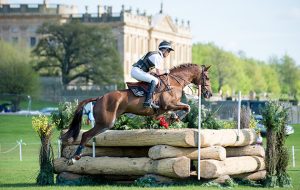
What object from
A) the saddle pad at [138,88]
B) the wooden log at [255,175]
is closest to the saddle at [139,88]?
the saddle pad at [138,88]

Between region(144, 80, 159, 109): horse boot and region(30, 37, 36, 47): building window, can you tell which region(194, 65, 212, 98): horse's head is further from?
region(30, 37, 36, 47): building window

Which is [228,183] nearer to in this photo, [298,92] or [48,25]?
[48,25]

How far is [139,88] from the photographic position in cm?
2208

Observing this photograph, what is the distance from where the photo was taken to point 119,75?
109625 mm

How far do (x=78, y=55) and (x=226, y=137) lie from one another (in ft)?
287

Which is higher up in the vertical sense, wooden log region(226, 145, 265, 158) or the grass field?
wooden log region(226, 145, 265, 158)

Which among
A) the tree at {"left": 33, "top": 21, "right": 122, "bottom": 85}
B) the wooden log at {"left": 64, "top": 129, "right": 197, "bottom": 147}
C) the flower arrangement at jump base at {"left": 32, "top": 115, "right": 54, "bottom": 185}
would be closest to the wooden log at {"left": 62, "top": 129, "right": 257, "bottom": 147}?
the wooden log at {"left": 64, "top": 129, "right": 197, "bottom": 147}

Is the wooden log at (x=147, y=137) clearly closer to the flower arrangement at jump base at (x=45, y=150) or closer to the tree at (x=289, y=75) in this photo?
the flower arrangement at jump base at (x=45, y=150)

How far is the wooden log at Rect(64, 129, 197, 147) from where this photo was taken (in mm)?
21672

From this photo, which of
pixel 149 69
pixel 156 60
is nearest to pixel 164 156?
pixel 149 69

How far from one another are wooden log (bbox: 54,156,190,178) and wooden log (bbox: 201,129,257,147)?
0.66 metres

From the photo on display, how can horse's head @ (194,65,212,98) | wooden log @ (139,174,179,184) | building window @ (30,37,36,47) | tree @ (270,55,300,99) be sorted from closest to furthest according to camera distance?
wooden log @ (139,174,179,184), horse's head @ (194,65,212,98), building window @ (30,37,36,47), tree @ (270,55,300,99)

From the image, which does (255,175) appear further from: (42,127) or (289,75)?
(289,75)

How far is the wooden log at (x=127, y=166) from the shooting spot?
21.6 metres
